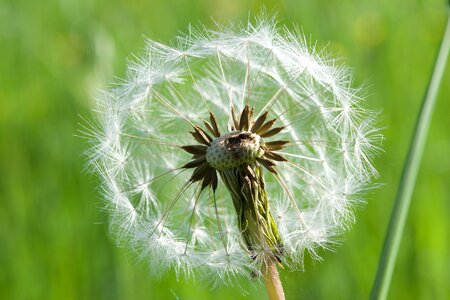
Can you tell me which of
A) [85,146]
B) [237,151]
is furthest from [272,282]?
[85,146]

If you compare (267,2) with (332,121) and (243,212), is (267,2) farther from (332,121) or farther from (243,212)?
(243,212)

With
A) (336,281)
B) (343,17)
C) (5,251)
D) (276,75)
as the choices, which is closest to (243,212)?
(276,75)

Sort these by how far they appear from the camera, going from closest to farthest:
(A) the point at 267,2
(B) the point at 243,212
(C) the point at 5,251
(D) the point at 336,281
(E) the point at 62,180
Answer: (B) the point at 243,212 < (D) the point at 336,281 < (C) the point at 5,251 < (E) the point at 62,180 < (A) the point at 267,2

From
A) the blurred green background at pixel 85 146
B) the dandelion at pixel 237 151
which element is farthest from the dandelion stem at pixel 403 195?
the blurred green background at pixel 85 146

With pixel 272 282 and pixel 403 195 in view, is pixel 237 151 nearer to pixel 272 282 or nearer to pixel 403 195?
pixel 272 282

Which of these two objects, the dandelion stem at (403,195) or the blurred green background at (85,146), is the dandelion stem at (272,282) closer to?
the blurred green background at (85,146)
